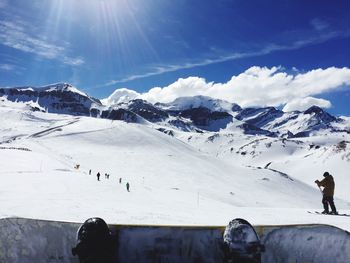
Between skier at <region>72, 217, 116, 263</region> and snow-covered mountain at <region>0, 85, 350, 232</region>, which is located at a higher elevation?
snow-covered mountain at <region>0, 85, 350, 232</region>

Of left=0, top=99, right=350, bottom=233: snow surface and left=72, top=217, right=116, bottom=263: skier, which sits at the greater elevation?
left=0, top=99, right=350, bottom=233: snow surface

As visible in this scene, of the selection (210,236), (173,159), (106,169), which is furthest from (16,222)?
(173,159)

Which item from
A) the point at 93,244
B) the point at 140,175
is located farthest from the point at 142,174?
the point at 93,244

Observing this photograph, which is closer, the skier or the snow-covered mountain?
the skier

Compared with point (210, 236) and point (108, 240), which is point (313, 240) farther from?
point (108, 240)

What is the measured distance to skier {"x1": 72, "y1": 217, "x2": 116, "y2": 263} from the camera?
11.2 ft

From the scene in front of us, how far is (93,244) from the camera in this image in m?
3.46

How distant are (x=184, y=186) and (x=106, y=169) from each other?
51.7ft

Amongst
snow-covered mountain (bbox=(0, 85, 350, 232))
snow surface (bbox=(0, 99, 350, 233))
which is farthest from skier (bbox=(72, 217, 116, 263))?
snow-covered mountain (bbox=(0, 85, 350, 232))

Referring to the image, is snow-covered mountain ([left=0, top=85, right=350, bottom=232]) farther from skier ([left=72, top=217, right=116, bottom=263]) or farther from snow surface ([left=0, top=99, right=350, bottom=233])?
skier ([left=72, top=217, right=116, bottom=263])

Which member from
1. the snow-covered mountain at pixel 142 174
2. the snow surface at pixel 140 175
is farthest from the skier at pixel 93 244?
the snow-covered mountain at pixel 142 174

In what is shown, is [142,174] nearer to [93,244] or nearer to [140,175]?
[140,175]

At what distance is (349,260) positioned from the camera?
4359 mm

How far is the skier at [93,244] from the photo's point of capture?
135 inches
